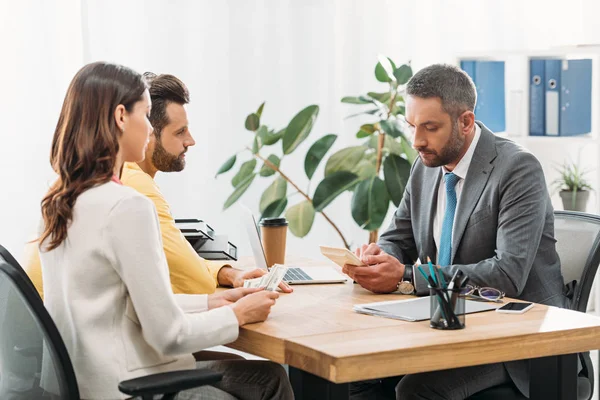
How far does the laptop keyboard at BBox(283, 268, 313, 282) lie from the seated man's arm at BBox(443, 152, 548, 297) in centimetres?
45

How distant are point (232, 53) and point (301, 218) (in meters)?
0.93

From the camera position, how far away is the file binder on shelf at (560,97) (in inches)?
165

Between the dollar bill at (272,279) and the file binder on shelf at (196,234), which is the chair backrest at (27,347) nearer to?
the dollar bill at (272,279)

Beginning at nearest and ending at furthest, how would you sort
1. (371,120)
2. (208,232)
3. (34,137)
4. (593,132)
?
(208,232) → (34,137) → (593,132) → (371,120)

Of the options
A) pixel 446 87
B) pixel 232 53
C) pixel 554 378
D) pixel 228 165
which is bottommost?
pixel 554 378

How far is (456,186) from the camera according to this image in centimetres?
271

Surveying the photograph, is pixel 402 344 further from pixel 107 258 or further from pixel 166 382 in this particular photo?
pixel 107 258

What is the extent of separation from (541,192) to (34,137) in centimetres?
226

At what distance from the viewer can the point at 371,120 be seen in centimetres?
492

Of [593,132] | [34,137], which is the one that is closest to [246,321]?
[34,137]

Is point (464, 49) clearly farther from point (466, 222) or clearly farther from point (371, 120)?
point (466, 222)

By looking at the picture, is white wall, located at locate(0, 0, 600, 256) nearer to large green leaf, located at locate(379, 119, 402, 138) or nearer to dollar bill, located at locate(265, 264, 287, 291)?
large green leaf, located at locate(379, 119, 402, 138)

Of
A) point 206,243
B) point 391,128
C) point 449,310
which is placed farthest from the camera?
point 391,128

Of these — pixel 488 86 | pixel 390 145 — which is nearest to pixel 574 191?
pixel 488 86
